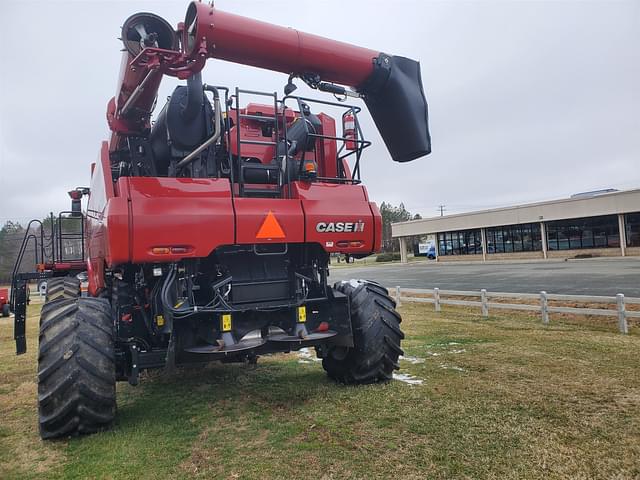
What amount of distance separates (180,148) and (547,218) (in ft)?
121

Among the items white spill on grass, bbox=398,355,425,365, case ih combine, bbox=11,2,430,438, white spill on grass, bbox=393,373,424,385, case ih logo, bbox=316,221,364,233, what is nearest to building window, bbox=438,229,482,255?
white spill on grass, bbox=398,355,425,365

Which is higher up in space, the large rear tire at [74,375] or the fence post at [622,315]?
the large rear tire at [74,375]

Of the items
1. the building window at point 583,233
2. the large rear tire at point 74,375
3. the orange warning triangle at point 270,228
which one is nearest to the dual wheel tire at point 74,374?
the large rear tire at point 74,375

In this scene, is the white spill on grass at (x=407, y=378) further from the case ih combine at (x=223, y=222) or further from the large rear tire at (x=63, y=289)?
the large rear tire at (x=63, y=289)

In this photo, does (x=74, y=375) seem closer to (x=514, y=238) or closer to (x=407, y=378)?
(x=407, y=378)

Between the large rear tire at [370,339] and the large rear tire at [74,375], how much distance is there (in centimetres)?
258

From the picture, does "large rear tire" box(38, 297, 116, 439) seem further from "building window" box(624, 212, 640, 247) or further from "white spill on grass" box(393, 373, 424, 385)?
"building window" box(624, 212, 640, 247)

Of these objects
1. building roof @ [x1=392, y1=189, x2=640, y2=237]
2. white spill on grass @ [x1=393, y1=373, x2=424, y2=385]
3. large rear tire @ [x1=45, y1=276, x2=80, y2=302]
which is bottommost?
white spill on grass @ [x1=393, y1=373, x2=424, y2=385]

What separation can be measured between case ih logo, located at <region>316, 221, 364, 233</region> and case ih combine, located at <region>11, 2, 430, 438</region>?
2 centimetres

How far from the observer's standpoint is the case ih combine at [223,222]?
419 cm

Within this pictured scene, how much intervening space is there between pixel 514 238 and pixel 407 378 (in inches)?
1486

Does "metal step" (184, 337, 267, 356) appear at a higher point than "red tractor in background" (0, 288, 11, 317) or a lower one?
higher

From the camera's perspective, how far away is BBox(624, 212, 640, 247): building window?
32.5 metres

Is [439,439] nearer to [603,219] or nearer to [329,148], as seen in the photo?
[329,148]
